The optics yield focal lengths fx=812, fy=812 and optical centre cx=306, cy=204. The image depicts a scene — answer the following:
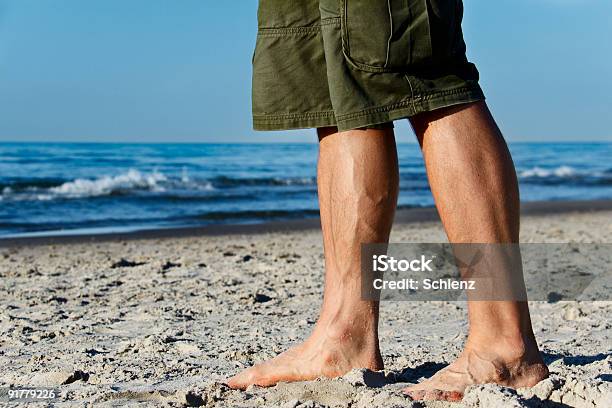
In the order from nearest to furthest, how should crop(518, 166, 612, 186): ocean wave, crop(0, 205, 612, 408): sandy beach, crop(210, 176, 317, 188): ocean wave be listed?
crop(0, 205, 612, 408): sandy beach, crop(210, 176, 317, 188): ocean wave, crop(518, 166, 612, 186): ocean wave

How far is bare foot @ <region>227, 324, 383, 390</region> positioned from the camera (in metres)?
1.93

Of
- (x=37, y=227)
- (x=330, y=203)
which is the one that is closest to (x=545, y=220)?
(x=37, y=227)

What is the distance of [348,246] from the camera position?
6.33 feet

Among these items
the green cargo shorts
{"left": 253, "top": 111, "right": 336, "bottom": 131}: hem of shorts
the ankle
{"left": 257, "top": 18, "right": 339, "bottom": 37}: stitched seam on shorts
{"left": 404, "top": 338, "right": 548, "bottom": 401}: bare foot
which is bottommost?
{"left": 404, "top": 338, "right": 548, "bottom": 401}: bare foot

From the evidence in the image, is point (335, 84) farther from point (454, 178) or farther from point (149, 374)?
point (149, 374)

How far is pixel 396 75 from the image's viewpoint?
1700 millimetres

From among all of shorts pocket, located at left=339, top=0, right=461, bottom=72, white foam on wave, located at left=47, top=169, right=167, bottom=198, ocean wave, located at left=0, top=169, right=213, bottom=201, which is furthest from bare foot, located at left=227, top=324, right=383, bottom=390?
white foam on wave, located at left=47, top=169, right=167, bottom=198

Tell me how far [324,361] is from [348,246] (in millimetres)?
282

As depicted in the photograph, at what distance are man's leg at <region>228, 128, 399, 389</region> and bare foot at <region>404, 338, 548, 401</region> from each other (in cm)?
23

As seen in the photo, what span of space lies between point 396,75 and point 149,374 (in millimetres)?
1028

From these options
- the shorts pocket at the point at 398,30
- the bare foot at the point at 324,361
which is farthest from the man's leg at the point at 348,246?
the shorts pocket at the point at 398,30

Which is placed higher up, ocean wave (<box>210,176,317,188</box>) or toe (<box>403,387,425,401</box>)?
ocean wave (<box>210,176,317,188</box>)

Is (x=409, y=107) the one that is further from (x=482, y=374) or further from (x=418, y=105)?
(x=482, y=374)

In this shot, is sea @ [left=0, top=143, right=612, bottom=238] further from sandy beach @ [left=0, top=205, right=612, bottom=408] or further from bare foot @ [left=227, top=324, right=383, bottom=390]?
bare foot @ [left=227, top=324, right=383, bottom=390]
